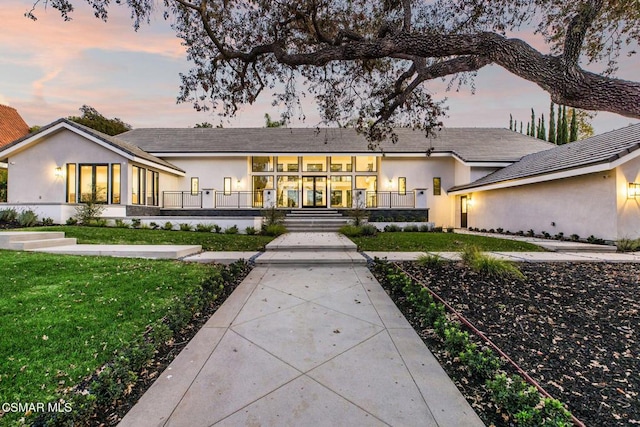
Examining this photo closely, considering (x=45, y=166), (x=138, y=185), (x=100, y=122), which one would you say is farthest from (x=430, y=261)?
(x=100, y=122)

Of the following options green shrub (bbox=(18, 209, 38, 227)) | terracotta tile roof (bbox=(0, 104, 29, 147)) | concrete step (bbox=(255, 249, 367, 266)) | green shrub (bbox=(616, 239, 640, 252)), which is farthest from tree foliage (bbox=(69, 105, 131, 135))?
green shrub (bbox=(616, 239, 640, 252))

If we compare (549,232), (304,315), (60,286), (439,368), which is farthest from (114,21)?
(549,232)

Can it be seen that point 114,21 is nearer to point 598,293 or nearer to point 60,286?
point 60,286

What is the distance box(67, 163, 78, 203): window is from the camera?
521 inches

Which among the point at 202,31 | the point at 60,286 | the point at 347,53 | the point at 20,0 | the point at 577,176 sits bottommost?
the point at 60,286

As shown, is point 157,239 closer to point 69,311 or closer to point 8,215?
point 8,215

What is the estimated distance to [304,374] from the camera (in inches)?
94.0

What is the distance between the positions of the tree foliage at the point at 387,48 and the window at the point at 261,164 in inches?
397

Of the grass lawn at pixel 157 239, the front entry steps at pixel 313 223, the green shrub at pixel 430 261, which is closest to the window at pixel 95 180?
the grass lawn at pixel 157 239

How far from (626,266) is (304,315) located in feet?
22.9

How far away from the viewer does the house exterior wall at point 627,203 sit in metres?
8.64

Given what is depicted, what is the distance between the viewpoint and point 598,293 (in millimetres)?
4074

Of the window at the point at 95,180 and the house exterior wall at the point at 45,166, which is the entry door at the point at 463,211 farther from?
the window at the point at 95,180

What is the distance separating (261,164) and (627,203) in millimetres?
16096
